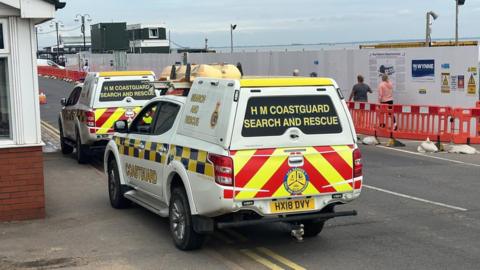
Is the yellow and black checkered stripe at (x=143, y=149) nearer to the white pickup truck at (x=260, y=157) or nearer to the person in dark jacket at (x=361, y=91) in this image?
the white pickup truck at (x=260, y=157)

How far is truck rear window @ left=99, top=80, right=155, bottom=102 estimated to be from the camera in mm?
13133

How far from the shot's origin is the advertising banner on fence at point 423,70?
18.6 meters

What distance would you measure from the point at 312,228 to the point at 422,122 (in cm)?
977

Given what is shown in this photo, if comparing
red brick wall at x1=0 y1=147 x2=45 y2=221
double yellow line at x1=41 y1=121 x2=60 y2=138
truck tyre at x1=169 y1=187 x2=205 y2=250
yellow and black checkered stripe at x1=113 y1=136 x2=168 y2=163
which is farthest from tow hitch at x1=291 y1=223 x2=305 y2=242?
double yellow line at x1=41 y1=121 x2=60 y2=138

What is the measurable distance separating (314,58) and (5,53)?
750 inches

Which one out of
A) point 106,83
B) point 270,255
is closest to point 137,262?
point 270,255

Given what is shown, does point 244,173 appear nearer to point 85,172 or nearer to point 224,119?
point 224,119

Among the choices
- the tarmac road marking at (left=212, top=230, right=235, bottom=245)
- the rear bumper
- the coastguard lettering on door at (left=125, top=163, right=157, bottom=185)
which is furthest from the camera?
the coastguard lettering on door at (left=125, top=163, right=157, bottom=185)

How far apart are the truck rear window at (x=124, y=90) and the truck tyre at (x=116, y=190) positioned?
4086mm

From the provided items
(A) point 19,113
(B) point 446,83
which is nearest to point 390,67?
(B) point 446,83

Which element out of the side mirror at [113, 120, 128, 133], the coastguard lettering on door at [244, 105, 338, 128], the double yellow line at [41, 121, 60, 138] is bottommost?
the double yellow line at [41, 121, 60, 138]

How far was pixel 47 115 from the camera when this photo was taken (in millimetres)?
25797

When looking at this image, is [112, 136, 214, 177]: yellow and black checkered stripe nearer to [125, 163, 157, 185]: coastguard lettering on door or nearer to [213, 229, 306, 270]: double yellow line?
[125, 163, 157, 185]: coastguard lettering on door

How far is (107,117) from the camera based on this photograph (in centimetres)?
1302
